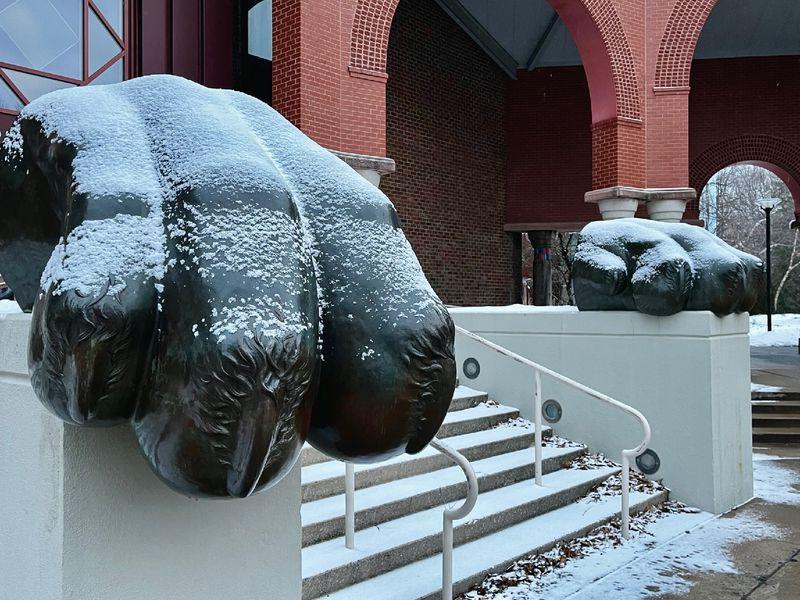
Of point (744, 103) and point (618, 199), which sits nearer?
point (618, 199)

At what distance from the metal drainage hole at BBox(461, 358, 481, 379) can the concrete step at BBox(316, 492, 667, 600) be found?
164cm

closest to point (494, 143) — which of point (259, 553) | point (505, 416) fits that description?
point (505, 416)

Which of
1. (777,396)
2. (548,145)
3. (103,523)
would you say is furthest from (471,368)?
(548,145)

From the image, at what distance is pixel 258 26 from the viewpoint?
488 inches

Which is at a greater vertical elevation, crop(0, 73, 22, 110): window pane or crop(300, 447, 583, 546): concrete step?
crop(0, 73, 22, 110): window pane

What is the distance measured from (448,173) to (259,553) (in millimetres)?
15980

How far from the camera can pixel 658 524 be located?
5453 millimetres

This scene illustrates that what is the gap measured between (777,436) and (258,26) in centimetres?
945

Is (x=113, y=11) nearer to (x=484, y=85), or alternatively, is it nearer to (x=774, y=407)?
(x=774, y=407)

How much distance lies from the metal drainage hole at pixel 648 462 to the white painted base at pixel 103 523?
488 centimetres

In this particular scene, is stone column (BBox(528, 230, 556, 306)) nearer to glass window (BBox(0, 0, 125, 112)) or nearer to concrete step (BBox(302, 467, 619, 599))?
glass window (BBox(0, 0, 125, 112))

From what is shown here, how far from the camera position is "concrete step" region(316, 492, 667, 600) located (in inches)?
141

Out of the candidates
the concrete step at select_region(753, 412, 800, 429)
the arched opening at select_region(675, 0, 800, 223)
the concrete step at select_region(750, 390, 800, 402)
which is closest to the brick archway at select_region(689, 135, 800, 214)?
the arched opening at select_region(675, 0, 800, 223)

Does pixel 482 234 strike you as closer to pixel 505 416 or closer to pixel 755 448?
pixel 755 448
